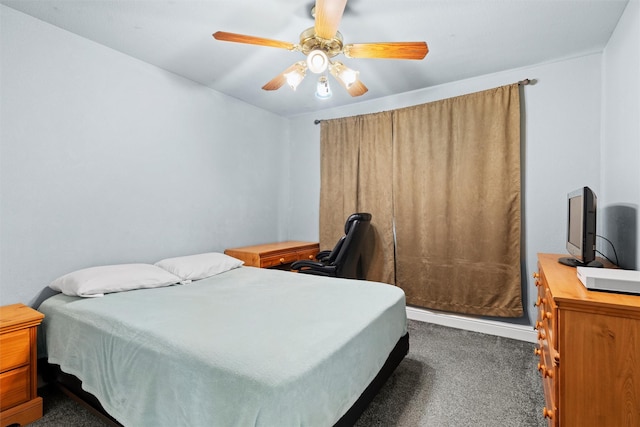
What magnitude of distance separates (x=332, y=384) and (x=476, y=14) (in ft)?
8.08

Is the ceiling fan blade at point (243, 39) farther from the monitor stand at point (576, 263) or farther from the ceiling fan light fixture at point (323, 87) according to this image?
the monitor stand at point (576, 263)

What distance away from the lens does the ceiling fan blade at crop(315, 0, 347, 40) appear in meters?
1.50

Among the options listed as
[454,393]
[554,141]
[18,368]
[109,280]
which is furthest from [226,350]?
[554,141]

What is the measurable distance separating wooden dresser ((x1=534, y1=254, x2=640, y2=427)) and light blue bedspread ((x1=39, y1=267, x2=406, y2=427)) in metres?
0.83

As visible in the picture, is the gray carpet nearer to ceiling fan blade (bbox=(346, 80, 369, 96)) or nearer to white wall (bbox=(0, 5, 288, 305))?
white wall (bbox=(0, 5, 288, 305))

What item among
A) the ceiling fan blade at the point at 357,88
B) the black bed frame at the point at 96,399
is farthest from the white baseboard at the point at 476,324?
the ceiling fan blade at the point at 357,88

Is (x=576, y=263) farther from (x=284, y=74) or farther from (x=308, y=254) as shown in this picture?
(x=308, y=254)

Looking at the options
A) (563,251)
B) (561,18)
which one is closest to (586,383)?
(563,251)

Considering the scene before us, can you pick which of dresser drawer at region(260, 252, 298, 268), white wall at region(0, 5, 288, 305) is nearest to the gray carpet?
white wall at region(0, 5, 288, 305)

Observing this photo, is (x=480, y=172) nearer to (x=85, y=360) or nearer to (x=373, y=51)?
(x=373, y=51)

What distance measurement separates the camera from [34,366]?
1772mm

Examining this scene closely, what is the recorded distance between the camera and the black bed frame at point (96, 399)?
145cm

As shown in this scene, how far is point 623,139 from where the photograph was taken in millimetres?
2033

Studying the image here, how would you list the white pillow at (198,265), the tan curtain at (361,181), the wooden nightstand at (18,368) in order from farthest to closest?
the tan curtain at (361,181)
the white pillow at (198,265)
the wooden nightstand at (18,368)
